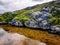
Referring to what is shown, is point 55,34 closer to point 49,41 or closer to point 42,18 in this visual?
point 49,41

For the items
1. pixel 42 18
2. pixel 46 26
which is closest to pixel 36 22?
pixel 42 18

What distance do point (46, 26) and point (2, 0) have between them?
10.4m

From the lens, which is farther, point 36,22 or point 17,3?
point 17,3

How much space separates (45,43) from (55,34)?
2891 millimetres

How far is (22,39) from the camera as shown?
1491cm

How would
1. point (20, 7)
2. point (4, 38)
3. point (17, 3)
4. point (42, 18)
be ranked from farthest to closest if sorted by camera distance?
point (20, 7) < point (17, 3) < point (42, 18) < point (4, 38)

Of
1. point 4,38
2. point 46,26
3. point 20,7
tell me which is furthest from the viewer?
point 20,7

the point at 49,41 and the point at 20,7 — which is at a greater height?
the point at 20,7

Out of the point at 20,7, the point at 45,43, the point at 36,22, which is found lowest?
the point at 45,43


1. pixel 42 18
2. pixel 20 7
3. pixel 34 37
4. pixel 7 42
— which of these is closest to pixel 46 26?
pixel 42 18

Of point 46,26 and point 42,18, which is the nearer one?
point 46,26

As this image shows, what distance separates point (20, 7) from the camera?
99.8ft

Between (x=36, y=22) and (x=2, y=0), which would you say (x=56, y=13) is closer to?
(x=36, y=22)

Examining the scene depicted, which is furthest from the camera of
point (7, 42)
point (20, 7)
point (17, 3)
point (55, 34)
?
point (20, 7)
